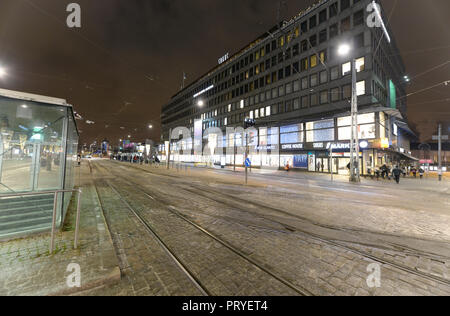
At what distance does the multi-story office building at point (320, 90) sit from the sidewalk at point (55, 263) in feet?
65.1

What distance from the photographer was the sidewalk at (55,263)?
255 cm

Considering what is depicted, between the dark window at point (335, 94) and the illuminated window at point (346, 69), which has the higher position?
the illuminated window at point (346, 69)

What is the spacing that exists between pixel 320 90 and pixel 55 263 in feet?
111

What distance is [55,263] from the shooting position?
316 centimetres

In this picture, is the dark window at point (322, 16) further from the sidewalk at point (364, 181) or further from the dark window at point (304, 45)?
the sidewalk at point (364, 181)

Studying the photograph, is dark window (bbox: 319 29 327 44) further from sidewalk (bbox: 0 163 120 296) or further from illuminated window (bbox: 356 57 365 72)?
sidewalk (bbox: 0 163 120 296)

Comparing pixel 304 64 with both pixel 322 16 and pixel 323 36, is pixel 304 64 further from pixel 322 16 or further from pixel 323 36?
pixel 322 16

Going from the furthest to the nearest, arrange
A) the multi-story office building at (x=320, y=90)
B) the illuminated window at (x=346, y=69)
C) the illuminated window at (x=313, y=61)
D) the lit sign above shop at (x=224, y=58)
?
the lit sign above shop at (x=224, y=58), the illuminated window at (x=313, y=61), the illuminated window at (x=346, y=69), the multi-story office building at (x=320, y=90)

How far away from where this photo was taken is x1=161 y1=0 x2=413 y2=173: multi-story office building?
24.7 m

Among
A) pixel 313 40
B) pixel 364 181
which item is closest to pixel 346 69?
pixel 313 40

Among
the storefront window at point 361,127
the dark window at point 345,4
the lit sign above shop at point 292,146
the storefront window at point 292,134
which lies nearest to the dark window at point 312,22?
the dark window at point 345,4

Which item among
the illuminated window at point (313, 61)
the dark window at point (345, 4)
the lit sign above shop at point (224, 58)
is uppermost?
the lit sign above shop at point (224, 58)
